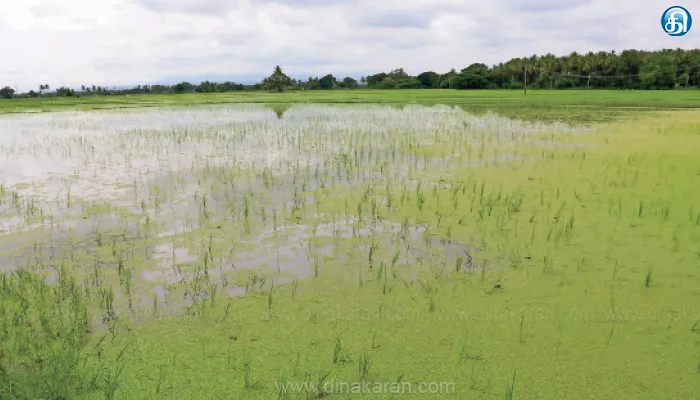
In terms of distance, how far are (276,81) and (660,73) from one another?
49.7 meters

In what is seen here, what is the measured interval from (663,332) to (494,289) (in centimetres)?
127

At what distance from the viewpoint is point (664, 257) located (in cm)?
479

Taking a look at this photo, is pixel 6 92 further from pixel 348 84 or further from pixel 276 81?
pixel 348 84

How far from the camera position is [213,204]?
283 inches

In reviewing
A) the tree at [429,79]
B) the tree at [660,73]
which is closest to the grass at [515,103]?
the tree at [660,73]

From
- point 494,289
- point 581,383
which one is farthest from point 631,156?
point 581,383

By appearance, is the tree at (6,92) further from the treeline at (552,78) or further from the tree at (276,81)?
the tree at (276,81)

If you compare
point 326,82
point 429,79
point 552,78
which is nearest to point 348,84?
point 326,82

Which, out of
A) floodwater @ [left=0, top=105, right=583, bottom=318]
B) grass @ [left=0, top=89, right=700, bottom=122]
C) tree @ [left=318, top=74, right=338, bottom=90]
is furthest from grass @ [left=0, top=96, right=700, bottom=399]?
tree @ [left=318, top=74, right=338, bottom=90]

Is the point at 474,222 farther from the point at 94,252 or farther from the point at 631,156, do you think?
the point at 631,156

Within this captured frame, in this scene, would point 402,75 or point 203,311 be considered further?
point 402,75

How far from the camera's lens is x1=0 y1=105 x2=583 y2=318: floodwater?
4.82 meters

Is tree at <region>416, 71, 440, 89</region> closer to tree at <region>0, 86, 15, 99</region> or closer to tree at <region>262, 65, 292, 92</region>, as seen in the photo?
tree at <region>262, 65, 292, 92</region>

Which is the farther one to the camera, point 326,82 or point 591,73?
point 326,82
